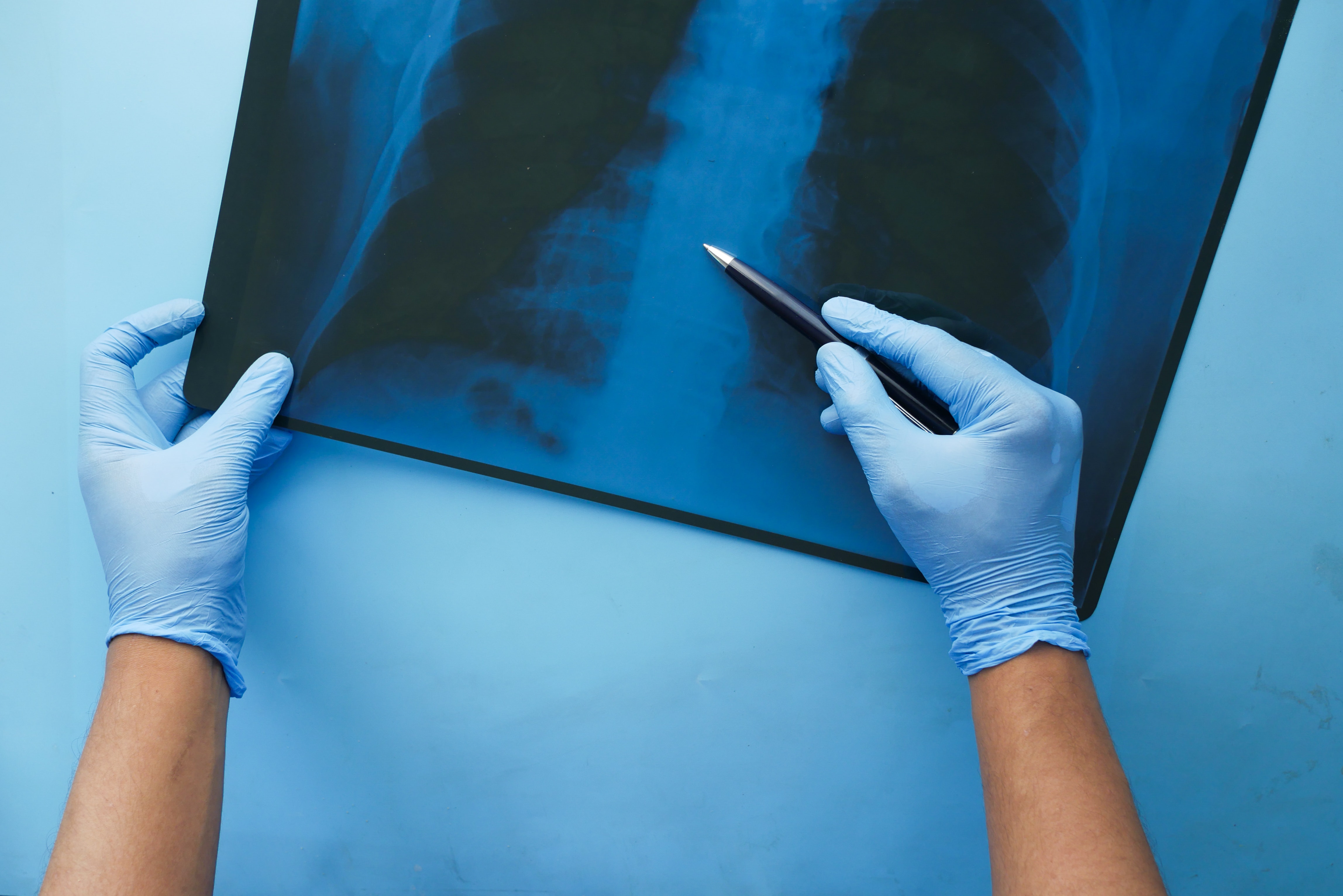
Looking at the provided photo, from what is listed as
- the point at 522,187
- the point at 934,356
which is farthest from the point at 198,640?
the point at 934,356

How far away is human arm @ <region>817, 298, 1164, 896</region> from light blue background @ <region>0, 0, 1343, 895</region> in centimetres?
17

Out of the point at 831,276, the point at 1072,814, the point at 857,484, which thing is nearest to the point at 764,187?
the point at 831,276

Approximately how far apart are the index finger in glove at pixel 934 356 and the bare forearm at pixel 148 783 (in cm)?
106

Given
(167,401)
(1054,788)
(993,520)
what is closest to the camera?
(1054,788)

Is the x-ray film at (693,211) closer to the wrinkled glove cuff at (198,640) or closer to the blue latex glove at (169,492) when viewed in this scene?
the blue latex glove at (169,492)

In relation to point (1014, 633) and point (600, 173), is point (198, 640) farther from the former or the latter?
point (1014, 633)

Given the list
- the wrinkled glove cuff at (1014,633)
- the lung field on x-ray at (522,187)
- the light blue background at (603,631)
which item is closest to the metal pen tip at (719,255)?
the lung field on x-ray at (522,187)

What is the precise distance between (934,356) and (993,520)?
24 centimetres

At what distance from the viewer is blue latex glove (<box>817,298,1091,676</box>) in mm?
958

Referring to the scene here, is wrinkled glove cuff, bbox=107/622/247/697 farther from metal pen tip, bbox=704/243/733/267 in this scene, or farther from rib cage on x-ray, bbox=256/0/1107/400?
metal pen tip, bbox=704/243/733/267

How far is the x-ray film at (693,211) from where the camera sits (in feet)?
3.36

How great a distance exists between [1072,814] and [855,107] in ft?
3.24

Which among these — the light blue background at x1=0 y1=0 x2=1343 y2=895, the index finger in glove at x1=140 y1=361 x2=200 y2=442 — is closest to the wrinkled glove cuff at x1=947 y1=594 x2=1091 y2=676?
the light blue background at x1=0 y1=0 x2=1343 y2=895

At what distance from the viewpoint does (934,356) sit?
984 mm
